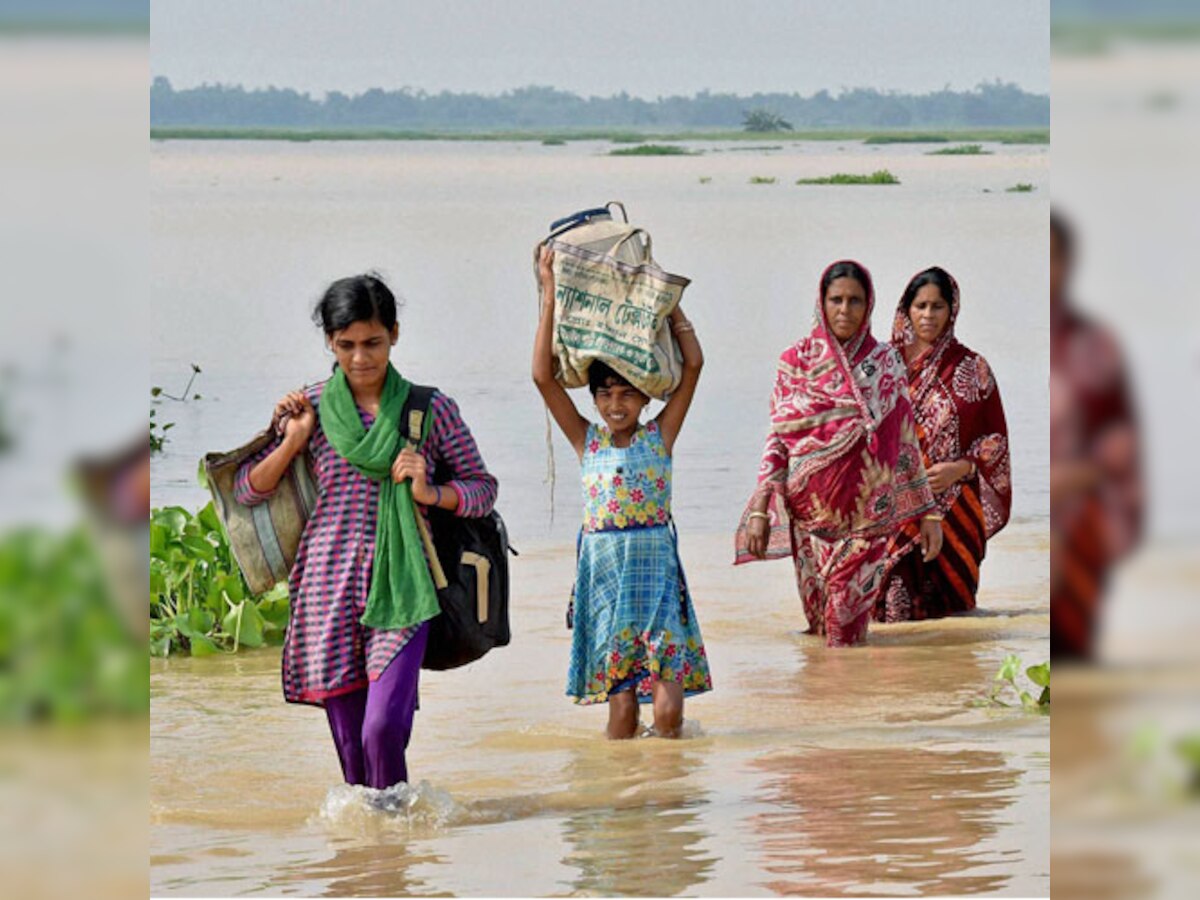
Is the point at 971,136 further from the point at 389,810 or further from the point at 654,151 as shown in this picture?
the point at 389,810

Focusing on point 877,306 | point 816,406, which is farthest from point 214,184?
point 816,406

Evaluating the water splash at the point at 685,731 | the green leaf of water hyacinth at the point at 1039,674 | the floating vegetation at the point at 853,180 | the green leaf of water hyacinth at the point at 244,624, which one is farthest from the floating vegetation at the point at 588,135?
the water splash at the point at 685,731

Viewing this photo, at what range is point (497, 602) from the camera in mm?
6859

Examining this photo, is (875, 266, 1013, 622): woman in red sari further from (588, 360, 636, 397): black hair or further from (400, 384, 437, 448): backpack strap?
(400, 384, 437, 448): backpack strap

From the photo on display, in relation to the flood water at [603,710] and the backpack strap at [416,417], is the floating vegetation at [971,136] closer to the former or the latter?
the flood water at [603,710]

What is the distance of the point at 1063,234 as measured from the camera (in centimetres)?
367

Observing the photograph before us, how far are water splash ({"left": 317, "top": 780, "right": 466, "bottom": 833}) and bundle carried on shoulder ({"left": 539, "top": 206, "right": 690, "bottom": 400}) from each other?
151 cm

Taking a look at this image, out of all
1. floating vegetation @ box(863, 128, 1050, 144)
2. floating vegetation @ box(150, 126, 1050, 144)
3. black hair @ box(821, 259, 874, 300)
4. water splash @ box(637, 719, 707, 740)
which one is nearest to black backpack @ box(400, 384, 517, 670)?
water splash @ box(637, 719, 707, 740)

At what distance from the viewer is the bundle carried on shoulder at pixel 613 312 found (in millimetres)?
7688

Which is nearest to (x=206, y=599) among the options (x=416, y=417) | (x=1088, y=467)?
(x=416, y=417)

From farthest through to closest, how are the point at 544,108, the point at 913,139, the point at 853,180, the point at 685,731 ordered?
the point at 913,139 → the point at 544,108 → the point at 853,180 → the point at 685,731

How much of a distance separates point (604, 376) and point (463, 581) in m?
1.19

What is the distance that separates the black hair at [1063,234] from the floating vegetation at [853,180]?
26419mm

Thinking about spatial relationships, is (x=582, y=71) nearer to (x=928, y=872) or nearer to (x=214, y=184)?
(x=214, y=184)
